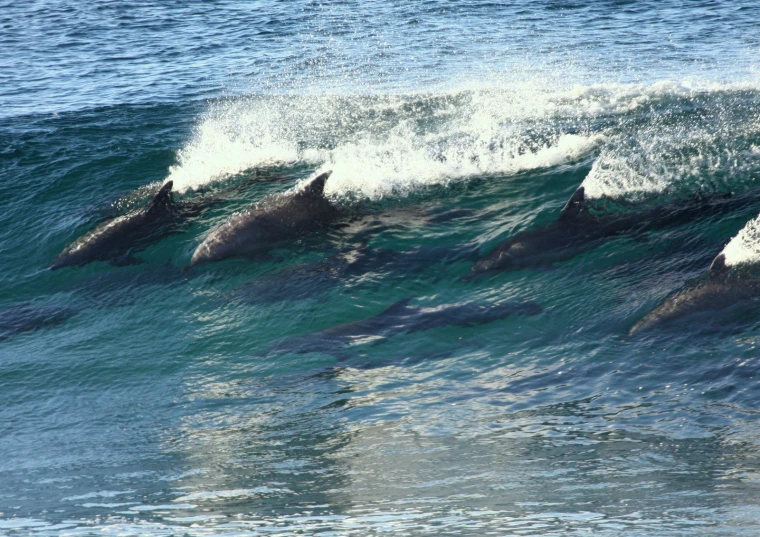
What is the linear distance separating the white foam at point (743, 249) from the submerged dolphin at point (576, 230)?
1442 mm

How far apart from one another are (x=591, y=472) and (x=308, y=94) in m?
15.1

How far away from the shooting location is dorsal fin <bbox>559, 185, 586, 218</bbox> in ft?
37.4

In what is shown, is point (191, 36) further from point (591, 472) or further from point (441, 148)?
point (591, 472)

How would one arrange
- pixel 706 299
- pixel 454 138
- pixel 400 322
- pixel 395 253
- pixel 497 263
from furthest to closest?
pixel 454 138 < pixel 395 253 < pixel 497 263 < pixel 400 322 < pixel 706 299

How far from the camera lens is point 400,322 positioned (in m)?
10.2

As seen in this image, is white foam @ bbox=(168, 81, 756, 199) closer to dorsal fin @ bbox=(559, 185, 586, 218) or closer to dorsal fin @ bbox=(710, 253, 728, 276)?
dorsal fin @ bbox=(559, 185, 586, 218)

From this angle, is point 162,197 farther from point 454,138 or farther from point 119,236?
point 454,138

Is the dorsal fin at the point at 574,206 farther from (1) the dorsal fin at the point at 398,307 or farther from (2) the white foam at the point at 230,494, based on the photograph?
(2) the white foam at the point at 230,494

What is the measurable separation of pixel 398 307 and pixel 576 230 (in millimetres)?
2685

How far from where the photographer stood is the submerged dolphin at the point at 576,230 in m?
11.1

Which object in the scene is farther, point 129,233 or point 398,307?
point 129,233

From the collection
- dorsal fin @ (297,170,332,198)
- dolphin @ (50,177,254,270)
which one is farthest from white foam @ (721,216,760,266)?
dolphin @ (50,177,254,270)

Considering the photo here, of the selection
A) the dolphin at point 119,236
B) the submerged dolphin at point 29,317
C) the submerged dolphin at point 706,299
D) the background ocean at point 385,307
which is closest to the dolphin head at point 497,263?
the background ocean at point 385,307

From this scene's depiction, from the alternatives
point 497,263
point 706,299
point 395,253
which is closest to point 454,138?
point 395,253
